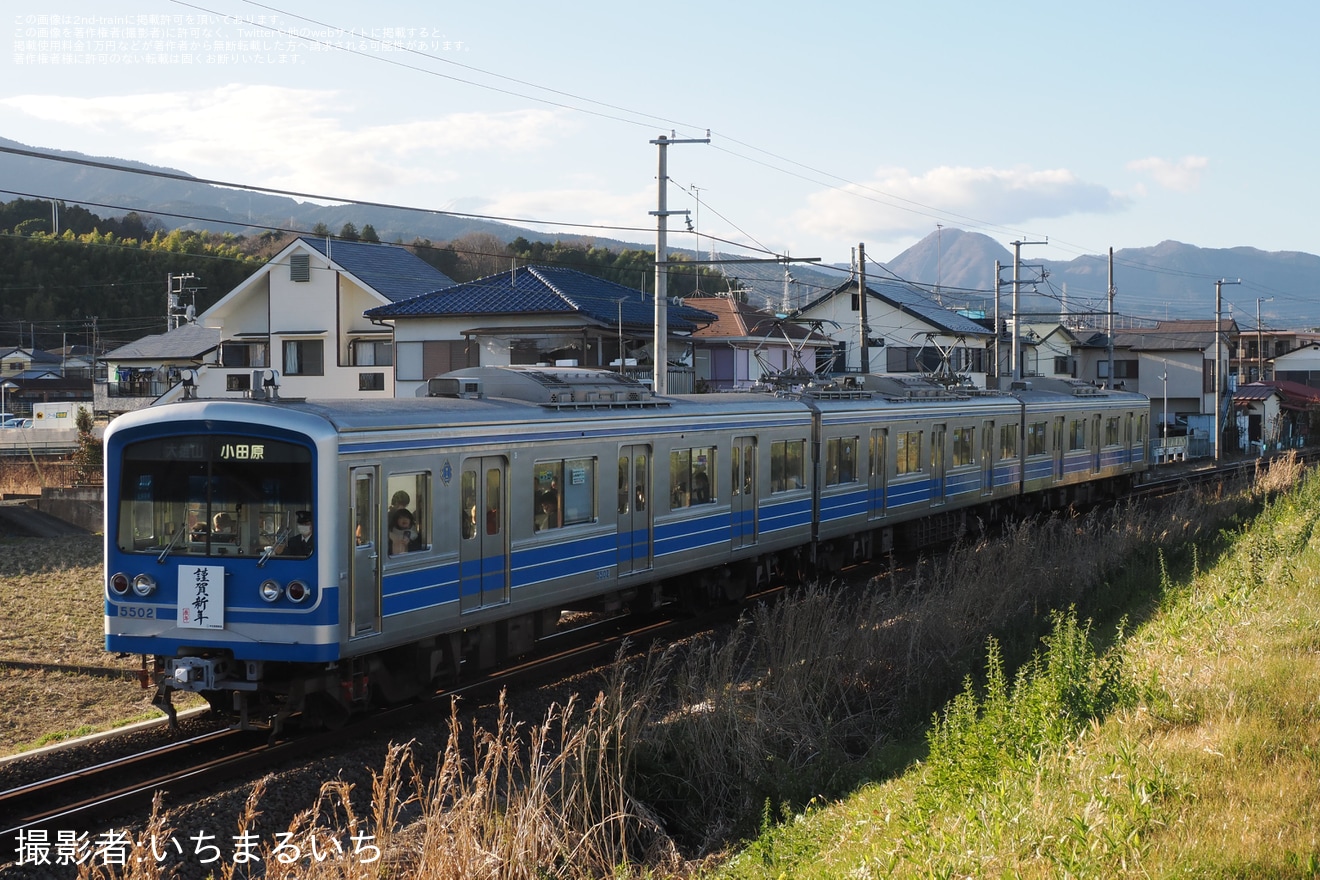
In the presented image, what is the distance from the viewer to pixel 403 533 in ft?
27.8

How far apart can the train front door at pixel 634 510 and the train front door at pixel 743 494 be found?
5.84 ft

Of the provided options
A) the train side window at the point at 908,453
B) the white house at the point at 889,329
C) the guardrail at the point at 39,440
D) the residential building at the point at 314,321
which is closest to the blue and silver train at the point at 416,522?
the train side window at the point at 908,453

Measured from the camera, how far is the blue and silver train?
7.81 m

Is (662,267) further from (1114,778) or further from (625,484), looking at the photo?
(1114,778)

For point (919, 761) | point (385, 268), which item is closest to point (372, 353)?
point (385, 268)

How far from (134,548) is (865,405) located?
1024cm

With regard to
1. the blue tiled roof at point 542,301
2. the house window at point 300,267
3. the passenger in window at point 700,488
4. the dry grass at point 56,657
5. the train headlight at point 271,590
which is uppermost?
the house window at point 300,267

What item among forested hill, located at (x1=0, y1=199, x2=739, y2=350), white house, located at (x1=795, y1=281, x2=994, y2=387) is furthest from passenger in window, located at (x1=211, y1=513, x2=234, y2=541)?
forested hill, located at (x1=0, y1=199, x2=739, y2=350)

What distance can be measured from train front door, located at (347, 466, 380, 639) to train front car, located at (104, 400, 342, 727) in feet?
0.68

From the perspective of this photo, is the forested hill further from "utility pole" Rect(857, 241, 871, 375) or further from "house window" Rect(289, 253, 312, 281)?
"utility pole" Rect(857, 241, 871, 375)

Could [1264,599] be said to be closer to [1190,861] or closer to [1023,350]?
[1190,861]

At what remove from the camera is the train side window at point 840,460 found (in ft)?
49.7

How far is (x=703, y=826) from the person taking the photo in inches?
280

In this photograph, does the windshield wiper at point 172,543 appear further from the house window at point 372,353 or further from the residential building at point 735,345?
the house window at point 372,353
